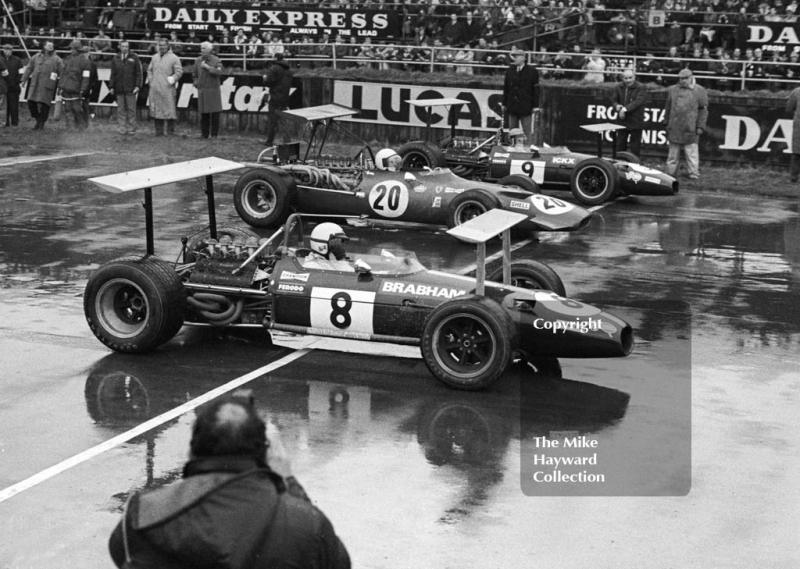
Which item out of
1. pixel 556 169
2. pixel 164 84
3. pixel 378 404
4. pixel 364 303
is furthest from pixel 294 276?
pixel 164 84

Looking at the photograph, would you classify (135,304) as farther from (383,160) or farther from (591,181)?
(591,181)

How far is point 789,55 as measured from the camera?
2409cm

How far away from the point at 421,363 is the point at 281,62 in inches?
587

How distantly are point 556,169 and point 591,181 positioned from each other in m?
0.55

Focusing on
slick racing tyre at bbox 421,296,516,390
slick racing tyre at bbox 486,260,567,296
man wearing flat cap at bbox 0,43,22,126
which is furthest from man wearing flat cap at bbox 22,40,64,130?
slick racing tyre at bbox 421,296,516,390

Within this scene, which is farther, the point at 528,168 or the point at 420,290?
the point at 528,168

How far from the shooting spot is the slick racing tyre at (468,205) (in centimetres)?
1533

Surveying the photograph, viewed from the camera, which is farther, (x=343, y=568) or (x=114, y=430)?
(x=114, y=430)

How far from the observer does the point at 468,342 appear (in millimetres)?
9273

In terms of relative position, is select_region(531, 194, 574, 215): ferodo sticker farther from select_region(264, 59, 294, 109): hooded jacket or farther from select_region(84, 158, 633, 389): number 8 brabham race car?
select_region(264, 59, 294, 109): hooded jacket

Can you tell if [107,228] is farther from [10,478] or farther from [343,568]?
[343,568]

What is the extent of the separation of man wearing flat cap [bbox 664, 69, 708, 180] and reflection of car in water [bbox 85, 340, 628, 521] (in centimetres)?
1159

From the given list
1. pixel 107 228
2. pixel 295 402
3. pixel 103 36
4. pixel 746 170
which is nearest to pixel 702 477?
pixel 295 402

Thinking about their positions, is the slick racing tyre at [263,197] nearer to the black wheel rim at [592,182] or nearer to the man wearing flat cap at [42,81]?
the black wheel rim at [592,182]
